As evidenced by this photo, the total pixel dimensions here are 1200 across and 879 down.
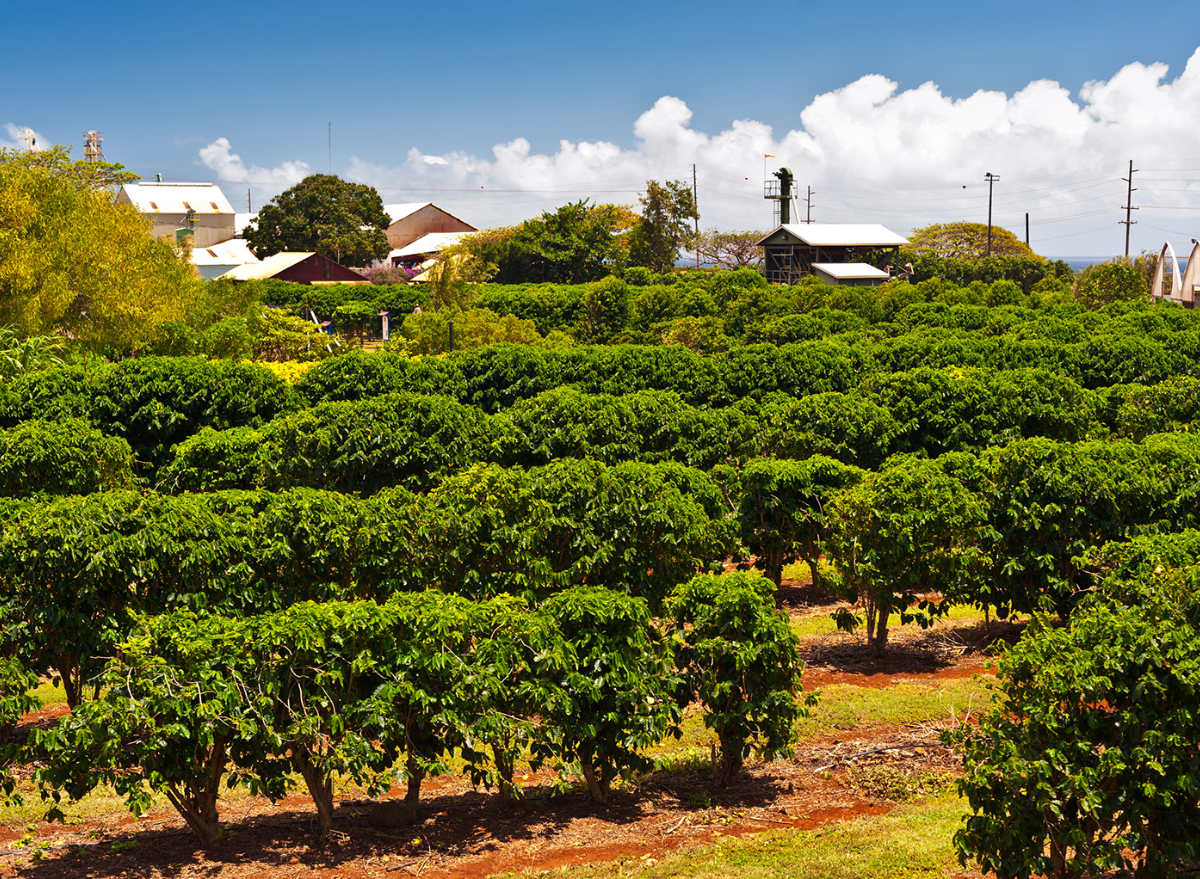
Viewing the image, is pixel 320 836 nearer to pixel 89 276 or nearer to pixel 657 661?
pixel 657 661

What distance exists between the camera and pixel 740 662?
11.8 meters

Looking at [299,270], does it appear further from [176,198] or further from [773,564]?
[773,564]

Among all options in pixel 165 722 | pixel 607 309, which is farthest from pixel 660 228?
pixel 165 722

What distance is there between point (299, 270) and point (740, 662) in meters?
85.0

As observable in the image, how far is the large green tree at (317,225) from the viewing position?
97.6 metres

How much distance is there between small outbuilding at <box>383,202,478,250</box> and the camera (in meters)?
119

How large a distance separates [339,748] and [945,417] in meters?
17.7

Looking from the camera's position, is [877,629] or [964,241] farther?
[964,241]

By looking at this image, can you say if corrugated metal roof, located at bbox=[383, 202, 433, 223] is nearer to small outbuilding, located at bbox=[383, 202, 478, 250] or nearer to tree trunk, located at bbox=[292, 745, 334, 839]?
small outbuilding, located at bbox=[383, 202, 478, 250]

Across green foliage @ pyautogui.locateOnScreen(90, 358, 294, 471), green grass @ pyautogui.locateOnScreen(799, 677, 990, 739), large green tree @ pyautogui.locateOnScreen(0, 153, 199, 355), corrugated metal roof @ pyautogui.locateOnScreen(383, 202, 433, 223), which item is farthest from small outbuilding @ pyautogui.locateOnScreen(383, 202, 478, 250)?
green grass @ pyautogui.locateOnScreen(799, 677, 990, 739)

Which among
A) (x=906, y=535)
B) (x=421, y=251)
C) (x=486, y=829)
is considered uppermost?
(x=421, y=251)

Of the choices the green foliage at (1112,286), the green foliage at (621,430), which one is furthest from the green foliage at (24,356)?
the green foliage at (1112,286)

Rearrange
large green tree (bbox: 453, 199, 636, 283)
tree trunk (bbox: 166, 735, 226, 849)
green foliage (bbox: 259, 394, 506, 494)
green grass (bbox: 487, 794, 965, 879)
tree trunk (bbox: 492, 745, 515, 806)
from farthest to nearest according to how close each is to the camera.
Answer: large green tree (bbox: 453, 199, 636, 283), green foliage (bbox: 259, 394, 506, 494), tree trunk (bbox: 492, 745, 515, 806), tree trunk (bbox: 166, 735, 226, 849), green grass (bbox: 487, 794, 965, 879)

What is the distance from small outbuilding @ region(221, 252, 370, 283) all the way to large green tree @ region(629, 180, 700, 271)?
24.1 meters
